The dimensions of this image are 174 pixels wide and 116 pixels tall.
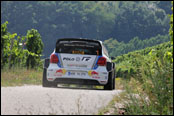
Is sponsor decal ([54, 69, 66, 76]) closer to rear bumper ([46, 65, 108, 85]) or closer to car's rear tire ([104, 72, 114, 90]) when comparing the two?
rear bumper ([46, 65, 108, 85])

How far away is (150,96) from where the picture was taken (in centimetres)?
509

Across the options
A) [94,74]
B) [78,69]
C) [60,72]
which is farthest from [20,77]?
[78,69]

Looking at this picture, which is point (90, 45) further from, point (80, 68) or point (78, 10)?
point (78, 10)

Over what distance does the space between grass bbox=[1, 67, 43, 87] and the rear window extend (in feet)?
19.1

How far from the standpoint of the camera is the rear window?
20.6ft

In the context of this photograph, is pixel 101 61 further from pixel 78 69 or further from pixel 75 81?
pixel 75 81

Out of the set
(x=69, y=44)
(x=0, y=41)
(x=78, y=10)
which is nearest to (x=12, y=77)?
(x=69, y=44)

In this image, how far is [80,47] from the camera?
248 inches

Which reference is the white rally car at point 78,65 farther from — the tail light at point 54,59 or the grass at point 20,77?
the grass at point 20,77

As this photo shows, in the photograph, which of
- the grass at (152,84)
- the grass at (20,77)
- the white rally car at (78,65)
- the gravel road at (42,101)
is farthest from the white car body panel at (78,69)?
the grass at (20,77)

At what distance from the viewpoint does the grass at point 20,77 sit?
12.6 meters

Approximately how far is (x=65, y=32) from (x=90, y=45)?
150254 millimetres

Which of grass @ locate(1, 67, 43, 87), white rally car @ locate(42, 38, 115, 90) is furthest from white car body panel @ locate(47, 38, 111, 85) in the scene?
grass @ locate(1, 67, 43, 87)

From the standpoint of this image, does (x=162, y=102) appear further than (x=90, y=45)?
No
